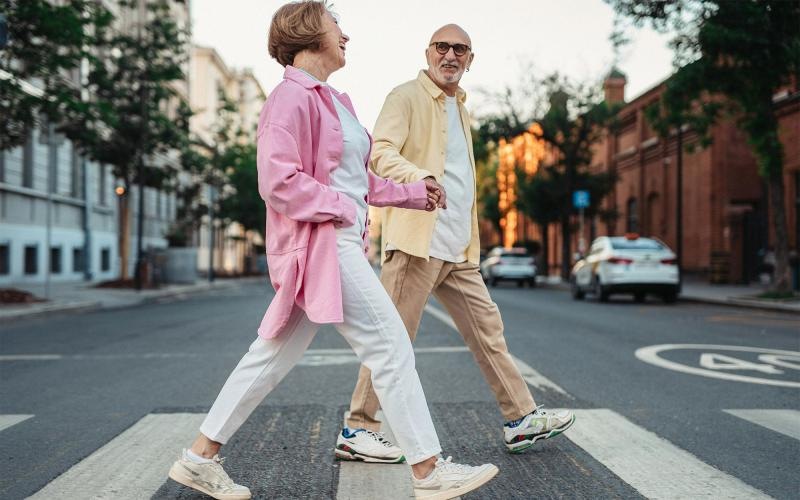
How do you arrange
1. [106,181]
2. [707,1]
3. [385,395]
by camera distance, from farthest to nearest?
[106,181] → [707,1] → [385,395]

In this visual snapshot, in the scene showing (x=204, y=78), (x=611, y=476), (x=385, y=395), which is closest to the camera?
(x=385, y=395)

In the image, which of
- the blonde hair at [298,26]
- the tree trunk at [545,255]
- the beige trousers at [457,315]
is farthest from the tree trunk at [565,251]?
the blonde hair at [298,26]

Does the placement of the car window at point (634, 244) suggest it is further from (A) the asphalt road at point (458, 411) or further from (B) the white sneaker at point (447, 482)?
(B) the white sneaker at point (447, 482)

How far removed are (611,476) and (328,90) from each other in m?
1.91

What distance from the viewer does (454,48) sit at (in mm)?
4035

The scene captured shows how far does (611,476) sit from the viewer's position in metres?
3.47

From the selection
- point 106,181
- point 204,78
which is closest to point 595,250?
point 106,181

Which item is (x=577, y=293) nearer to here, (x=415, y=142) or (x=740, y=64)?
(x=740, y=64)

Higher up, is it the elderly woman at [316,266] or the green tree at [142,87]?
Answer: the green tree at [142,87]

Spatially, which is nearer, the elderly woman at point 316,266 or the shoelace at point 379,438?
the elderly woman at point 316,266

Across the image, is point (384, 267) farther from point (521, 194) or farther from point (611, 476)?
point (521, 194)

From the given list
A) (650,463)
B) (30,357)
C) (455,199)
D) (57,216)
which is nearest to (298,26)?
(455,199)

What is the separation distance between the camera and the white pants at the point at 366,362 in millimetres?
3004

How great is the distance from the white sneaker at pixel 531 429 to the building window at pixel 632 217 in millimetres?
36520
